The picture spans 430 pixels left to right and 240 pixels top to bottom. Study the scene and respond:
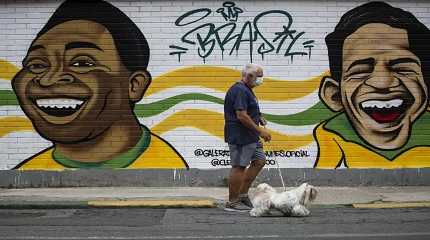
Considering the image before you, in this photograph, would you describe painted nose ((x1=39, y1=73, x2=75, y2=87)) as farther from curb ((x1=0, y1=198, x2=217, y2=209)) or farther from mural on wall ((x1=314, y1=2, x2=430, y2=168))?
mural on wall ((x1=314, y1=2, x2=430, y2=168))

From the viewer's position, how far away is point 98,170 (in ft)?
35.6

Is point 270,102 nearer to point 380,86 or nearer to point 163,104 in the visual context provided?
point 163,104

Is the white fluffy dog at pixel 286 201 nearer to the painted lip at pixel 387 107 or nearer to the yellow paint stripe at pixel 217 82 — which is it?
the yellow paint stripe at pixel 217 82

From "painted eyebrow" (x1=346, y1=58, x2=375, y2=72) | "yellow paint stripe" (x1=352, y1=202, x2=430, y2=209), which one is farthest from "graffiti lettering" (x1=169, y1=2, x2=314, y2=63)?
"yellow paint stripe" (x1=352, y1=202, x2=430, y2=209)

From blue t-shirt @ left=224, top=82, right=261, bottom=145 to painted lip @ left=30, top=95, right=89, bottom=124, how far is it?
3150mm

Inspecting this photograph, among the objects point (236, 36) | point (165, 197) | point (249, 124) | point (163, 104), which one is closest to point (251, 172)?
point (249, 124)

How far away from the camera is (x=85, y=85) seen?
10.9 meters

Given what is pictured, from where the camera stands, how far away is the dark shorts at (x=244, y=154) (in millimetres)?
8625

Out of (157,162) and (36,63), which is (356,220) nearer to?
(157,162)

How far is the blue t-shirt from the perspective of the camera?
860 centimetres

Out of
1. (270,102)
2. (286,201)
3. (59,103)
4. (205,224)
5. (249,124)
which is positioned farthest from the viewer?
(270,102)

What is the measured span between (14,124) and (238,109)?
14.2ft

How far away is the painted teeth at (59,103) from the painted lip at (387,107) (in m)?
4.79

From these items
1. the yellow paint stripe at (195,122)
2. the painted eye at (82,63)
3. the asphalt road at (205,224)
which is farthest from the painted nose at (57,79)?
the asphalt road at (205,224)
